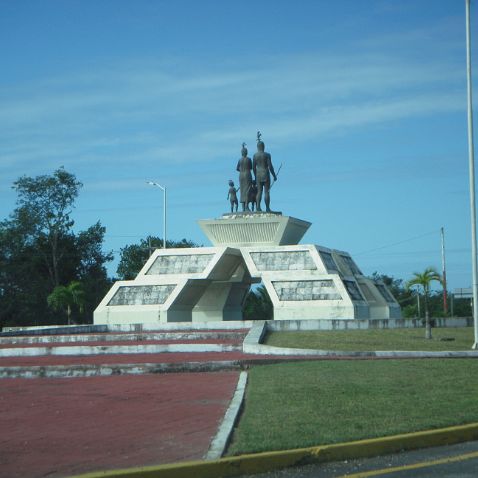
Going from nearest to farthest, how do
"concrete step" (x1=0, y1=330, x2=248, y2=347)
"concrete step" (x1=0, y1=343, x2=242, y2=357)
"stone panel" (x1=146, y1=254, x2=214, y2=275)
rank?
"concrete step" (x1=0, y1=343, x2=242, y2=357) < "concrete step" (x1=0, y1=330, x2=248, y2=347) < "stone panel" (x1=146, y1=254, x2=214, y2=275)

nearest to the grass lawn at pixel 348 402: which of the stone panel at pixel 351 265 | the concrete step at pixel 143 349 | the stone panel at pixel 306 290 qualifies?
the concrete step at pixel 143 349

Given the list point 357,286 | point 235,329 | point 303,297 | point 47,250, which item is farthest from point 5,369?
point 47,250

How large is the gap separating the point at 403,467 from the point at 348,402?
3.05 meters

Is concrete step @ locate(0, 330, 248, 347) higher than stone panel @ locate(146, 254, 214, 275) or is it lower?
lower

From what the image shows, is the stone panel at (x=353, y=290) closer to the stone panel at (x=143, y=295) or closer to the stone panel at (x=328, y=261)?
the stone panel at (x=328, y=261)

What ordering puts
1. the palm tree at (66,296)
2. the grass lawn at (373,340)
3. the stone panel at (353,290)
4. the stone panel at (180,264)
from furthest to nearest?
the palm tree at (66,296)
the stone panel at (180,264)
the stone panel at (353,290)
the grass lawn at (373,340)

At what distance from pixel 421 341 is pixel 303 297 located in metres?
10.4

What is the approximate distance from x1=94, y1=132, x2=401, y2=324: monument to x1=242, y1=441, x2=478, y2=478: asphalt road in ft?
78.3

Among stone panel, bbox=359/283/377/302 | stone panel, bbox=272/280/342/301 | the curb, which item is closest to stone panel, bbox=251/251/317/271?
stone panel, bbox=272/280/342/301

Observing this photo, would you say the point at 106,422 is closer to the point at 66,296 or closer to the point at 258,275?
the point at 258,275

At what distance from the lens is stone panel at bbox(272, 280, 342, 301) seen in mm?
32906

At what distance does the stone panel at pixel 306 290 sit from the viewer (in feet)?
108

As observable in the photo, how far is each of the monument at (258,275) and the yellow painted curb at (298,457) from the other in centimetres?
2321

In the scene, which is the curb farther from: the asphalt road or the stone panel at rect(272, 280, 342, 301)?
the stone panel at rect(272, 280, 342, 301)
